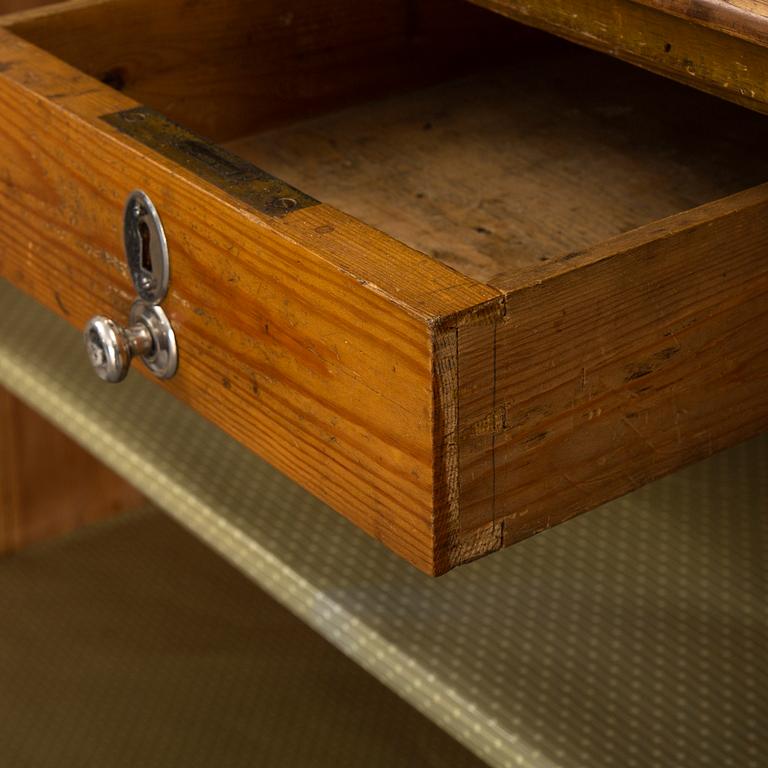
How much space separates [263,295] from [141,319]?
12 cm

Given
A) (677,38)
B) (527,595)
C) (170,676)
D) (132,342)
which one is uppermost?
(677,38)

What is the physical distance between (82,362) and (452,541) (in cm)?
55

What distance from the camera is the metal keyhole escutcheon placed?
0.70m

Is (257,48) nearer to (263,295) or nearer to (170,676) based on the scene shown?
(263,295)

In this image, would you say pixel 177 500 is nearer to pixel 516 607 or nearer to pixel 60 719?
pixel 516 607

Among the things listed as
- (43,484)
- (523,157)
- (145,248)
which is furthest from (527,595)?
(43,484)

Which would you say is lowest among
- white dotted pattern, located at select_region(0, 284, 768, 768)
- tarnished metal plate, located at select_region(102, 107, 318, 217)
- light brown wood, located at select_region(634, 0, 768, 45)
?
white dotted pattern, located at select_region(0, 284, 768, 768)

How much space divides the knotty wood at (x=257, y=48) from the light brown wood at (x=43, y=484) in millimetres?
636

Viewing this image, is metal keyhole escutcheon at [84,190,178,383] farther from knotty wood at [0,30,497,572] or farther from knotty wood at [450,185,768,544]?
knotty wood at [450,185,768,544]

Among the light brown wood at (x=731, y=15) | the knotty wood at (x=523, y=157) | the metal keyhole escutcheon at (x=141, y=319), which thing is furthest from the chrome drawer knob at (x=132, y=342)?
the light brown wood at (x=731, y=15)

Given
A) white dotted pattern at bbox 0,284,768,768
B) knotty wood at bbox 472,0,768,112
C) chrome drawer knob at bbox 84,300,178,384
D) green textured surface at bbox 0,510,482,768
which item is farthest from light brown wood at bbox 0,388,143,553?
knotty wood at bbox 472,0,768,112

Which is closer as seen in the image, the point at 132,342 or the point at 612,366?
the point at 612,366

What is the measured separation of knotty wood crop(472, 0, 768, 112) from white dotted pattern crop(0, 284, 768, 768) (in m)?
0.32

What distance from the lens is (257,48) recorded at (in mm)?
930
